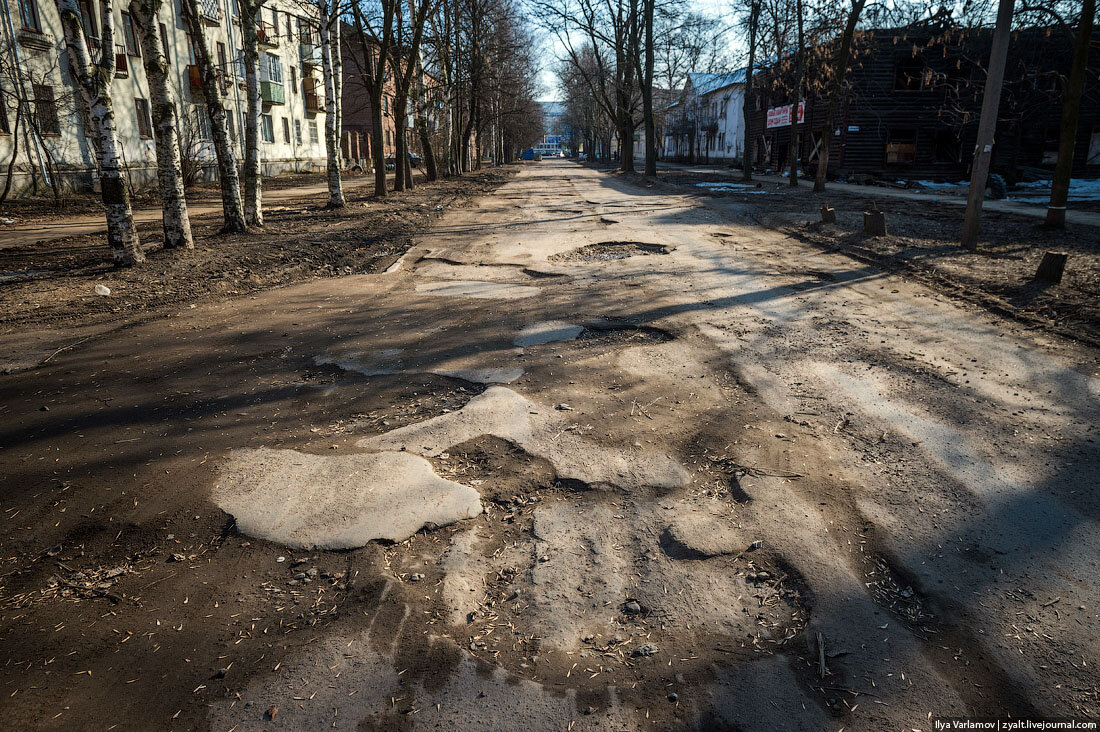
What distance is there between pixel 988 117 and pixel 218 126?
11311 millimetres

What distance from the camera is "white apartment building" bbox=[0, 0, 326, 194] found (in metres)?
17.3

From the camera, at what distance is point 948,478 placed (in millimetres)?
3090

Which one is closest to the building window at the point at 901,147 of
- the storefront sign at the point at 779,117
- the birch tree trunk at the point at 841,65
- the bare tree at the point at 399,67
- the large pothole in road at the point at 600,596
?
the storefront sign at the point at 779,117

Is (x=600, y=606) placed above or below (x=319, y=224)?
below

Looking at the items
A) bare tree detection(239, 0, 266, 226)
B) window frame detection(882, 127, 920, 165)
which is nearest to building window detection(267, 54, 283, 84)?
bare tree detection(239, 0, 266, 226)

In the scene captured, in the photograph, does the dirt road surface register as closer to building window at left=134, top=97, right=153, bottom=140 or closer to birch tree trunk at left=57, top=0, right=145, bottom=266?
birch tree trunk at left=57, top=0, right=145, bottom=266

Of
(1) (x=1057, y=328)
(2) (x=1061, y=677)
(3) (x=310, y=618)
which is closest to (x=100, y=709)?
(3) (x=310, y=618)

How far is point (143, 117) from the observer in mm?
22766

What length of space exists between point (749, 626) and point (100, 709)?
2.09 metres

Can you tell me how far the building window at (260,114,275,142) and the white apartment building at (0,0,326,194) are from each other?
0.05 metres

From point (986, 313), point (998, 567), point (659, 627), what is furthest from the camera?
point (986, 313)

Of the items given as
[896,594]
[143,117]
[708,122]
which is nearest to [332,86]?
[143,117]

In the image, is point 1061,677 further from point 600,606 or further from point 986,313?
point 986,313

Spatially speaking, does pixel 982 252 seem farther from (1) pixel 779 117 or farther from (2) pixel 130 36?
(1) pixel 779 117
